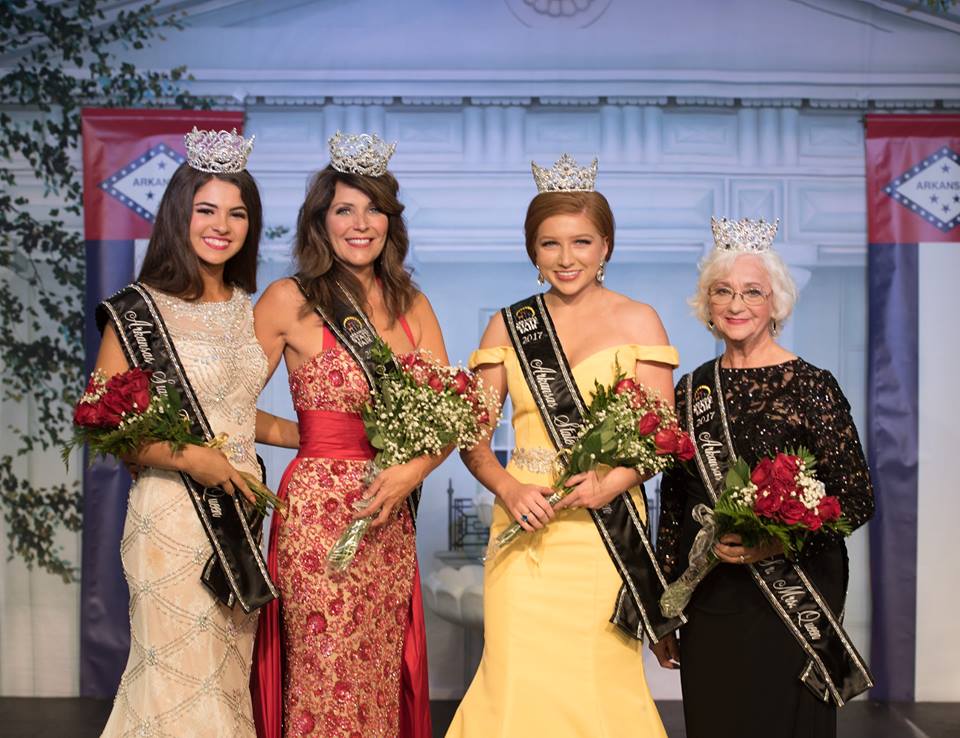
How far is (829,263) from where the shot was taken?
4398 millimetres

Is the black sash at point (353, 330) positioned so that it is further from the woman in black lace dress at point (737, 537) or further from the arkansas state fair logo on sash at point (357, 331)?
the woman in black lace dress at point (737, 537)

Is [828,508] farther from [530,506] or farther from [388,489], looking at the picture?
[388,489]

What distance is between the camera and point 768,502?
2195 millimetres

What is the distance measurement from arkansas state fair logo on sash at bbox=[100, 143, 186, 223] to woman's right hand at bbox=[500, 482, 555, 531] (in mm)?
2412

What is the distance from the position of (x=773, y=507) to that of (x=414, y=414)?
0.80 metres

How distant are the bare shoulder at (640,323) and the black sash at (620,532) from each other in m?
0.17

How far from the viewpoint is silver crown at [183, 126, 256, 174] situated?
2664 millimetres

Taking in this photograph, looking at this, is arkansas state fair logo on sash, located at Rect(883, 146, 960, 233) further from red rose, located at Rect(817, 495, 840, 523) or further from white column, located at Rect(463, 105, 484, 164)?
red rose, located at Rect(817, 495, 840, 523)

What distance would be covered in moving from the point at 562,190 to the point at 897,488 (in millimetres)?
2383

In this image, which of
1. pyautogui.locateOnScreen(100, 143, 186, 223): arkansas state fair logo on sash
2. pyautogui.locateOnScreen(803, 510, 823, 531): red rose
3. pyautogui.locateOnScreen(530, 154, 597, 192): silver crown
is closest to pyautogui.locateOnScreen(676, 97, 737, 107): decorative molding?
pyautogui.locateOnScreen(530, 154, 597, 192): silver crown

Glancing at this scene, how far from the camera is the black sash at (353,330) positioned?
264 centimetres

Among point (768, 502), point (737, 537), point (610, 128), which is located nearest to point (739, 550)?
point (737, 537)

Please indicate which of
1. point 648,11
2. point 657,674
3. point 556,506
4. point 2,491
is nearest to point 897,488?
point 657,674

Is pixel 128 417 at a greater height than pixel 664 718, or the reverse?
pixel 128 417
